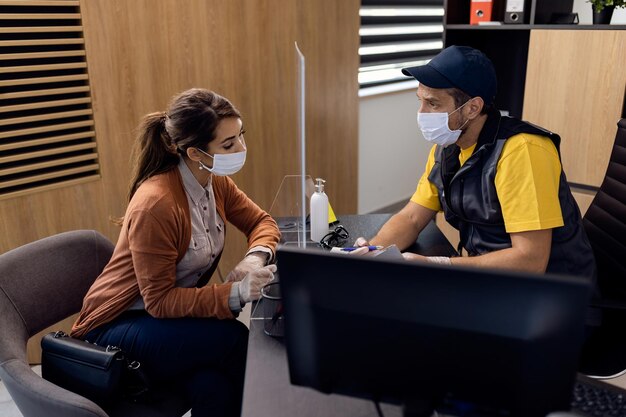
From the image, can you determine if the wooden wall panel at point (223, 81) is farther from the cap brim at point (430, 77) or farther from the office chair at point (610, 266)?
the office chair at point (610, 266)

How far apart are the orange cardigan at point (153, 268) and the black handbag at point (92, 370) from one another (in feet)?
0.48

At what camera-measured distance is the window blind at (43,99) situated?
→ 7.52 feet

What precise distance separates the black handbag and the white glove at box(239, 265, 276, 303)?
335mm

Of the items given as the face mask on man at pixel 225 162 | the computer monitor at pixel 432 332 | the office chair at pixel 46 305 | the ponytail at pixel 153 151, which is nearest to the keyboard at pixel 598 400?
the computer monitor at pixel 432 332

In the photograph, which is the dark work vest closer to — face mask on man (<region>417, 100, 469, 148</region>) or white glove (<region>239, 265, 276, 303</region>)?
face mask on man (<region>417, 100, 469, 148</region>)

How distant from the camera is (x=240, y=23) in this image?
2.95 meters

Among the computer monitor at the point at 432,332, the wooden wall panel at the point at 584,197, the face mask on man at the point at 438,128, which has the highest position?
the face mask on man at the point at 438,128

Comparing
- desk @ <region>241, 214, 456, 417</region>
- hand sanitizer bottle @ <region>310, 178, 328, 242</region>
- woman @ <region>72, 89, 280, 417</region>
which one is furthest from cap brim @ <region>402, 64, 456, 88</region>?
desk @ <region>241, 214, 456, 417</region>

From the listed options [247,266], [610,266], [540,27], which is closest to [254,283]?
[247,266]

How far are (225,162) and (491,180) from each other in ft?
2.62

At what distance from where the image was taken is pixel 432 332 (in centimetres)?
86

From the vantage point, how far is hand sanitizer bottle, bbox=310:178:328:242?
5.89 feet

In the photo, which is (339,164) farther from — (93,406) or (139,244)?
(93,406)

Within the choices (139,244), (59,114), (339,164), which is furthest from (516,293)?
(339,164)
